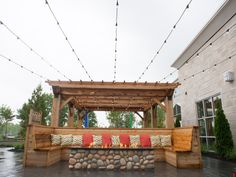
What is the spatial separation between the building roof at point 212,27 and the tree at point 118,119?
13.0 meters

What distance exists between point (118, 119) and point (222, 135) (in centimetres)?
1629

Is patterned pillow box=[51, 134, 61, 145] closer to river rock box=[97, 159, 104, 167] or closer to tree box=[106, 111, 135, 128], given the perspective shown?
river rock box=[97, 159, 104, 167]

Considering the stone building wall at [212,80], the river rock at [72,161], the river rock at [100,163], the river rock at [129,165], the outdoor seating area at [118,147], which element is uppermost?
the stone building wall at [212,80]

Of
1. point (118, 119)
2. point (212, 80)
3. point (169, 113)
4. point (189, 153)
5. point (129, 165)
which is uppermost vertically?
point (212, 80)

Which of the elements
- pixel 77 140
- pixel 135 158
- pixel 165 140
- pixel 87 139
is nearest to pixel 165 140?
pixel 165 140

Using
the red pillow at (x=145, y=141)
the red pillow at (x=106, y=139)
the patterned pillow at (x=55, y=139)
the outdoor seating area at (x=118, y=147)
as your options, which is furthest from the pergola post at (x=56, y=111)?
the red pillow at (x=145, y=141)

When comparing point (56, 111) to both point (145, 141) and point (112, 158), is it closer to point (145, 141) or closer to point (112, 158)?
point (112, 158)

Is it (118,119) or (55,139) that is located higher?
(118,119)

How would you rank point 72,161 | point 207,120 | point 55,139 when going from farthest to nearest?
point 207,120 → point 55,139 → point 72,161

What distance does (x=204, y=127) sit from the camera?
9930 millimetres

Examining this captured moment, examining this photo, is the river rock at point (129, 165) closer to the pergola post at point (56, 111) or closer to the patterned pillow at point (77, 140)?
the patterned pillow at point (77, 140)

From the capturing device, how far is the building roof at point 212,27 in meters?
7.62

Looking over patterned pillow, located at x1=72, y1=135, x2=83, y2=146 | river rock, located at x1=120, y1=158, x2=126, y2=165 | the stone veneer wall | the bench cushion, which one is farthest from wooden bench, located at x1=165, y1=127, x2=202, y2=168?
patterned pillow, located at x1=72, y1=135, x2=83, y2=146

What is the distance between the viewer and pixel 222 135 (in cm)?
766
